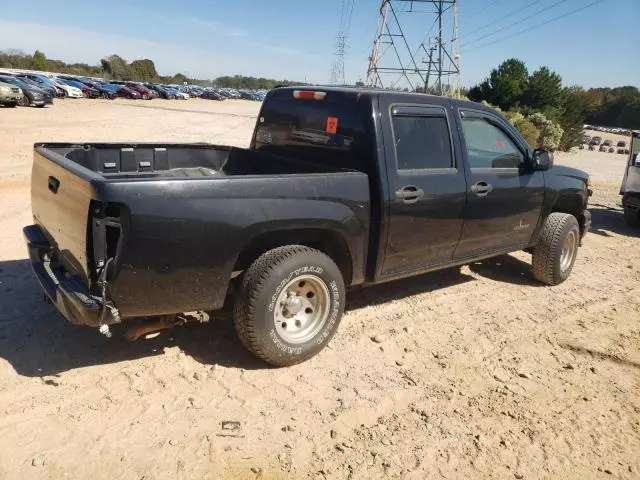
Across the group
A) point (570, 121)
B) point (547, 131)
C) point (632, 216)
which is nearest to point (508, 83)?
point (570, 121)

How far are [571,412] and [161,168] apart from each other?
3750 mm

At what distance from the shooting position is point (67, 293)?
9.61ft

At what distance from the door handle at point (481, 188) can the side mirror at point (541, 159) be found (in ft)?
2.43

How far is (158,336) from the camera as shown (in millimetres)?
3877

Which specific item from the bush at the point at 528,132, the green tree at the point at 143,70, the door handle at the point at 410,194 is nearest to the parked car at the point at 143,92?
the bush at the point at 528,132

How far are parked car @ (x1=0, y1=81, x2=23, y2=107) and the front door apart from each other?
26238 mm

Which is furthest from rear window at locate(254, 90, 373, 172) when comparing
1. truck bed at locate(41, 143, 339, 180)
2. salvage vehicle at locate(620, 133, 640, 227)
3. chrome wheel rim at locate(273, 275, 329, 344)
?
salvage vehicle at locate(620, 133, 640, 227)

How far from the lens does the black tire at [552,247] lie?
539 centimetres

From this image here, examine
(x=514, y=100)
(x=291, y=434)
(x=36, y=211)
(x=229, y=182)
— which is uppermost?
(x=514, y=100)

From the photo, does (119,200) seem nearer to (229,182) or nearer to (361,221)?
(229,182)

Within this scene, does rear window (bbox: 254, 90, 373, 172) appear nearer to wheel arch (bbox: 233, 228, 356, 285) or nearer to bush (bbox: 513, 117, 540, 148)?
wheel arch (bbox: 233, 228, 356, 285)

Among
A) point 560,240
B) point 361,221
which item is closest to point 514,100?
point 560,240

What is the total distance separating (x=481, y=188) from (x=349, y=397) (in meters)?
2.22

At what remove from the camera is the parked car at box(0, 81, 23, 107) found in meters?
24.4
